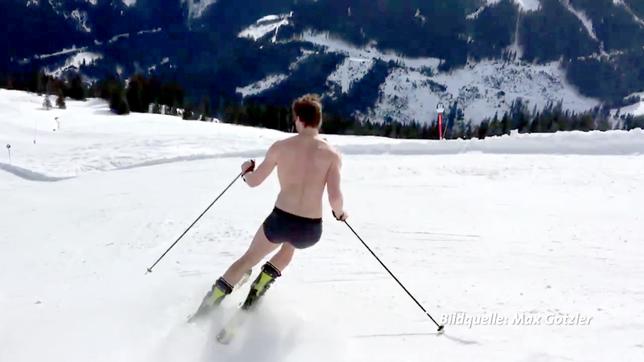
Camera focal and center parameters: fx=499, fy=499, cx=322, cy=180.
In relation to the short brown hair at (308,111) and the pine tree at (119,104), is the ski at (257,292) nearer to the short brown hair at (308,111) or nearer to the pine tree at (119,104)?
the short brown hair at (308,111)

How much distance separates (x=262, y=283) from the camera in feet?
15.7

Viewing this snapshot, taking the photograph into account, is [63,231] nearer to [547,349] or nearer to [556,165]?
[547,349]

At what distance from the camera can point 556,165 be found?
1318 centimetres

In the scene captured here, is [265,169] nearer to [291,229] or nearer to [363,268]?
[291,229]

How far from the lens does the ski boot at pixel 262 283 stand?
475 centimetres

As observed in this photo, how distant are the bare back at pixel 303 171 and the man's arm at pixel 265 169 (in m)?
0.04

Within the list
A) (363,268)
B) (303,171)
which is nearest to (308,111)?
(303,171)

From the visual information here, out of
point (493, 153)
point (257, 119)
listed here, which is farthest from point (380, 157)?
point (257, 119)

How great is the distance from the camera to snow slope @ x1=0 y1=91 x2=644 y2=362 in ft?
14.6

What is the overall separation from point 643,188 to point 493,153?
5.71m

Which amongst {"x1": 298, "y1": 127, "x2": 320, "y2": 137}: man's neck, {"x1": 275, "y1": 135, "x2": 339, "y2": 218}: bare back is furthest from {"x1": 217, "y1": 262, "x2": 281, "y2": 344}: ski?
{"x1": 298, "y1": 127, "x2": 320, "y2": 137}: man's neck

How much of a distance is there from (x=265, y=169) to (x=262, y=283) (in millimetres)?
1100

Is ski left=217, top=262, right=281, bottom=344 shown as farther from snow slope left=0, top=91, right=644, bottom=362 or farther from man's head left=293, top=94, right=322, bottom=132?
man's head left=293, top=94, right=322, bottom=132

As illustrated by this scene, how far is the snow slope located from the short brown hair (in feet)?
6.23
